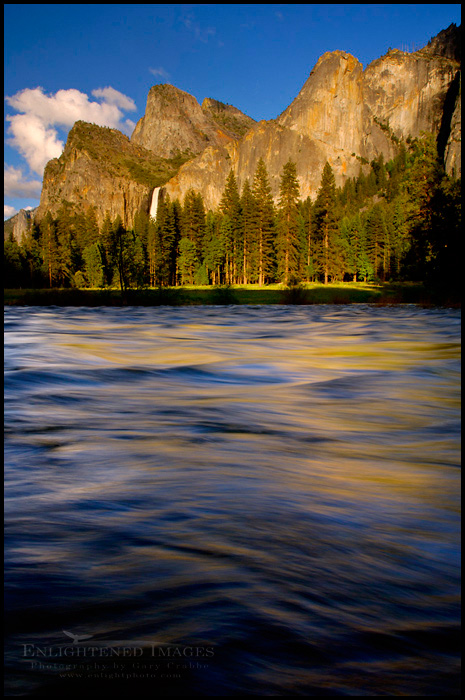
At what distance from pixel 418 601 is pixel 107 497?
5.94 feet

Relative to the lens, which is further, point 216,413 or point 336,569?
point 216,413

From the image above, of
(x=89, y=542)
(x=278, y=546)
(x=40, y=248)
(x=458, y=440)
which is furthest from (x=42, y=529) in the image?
(x=40, y=248)

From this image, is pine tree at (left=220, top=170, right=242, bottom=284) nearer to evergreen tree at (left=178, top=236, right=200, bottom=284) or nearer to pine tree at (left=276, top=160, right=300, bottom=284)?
evergreen tree at (left=178, top=236, right=200, bottom=284)

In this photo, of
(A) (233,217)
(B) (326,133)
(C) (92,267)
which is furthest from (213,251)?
(B) (326,133)

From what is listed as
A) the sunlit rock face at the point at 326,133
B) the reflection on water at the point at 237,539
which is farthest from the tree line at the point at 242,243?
the sunlit rock face at the point at 326,133

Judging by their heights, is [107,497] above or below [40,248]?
below

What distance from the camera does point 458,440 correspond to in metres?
4.71

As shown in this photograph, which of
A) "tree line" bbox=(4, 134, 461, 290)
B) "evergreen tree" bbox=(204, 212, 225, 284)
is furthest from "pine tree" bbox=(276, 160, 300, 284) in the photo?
"evergreen tree" bbox=(204, 212, 225, 284)

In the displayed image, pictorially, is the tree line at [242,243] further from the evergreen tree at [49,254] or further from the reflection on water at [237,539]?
the reflection on water at [237,539]

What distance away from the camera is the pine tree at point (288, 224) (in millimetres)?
68062

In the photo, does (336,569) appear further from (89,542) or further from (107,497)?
(107,497)

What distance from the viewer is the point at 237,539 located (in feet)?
8.11

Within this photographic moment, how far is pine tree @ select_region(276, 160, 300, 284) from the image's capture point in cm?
6806

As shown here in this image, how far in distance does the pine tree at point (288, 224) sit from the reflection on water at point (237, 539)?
2510 inches
